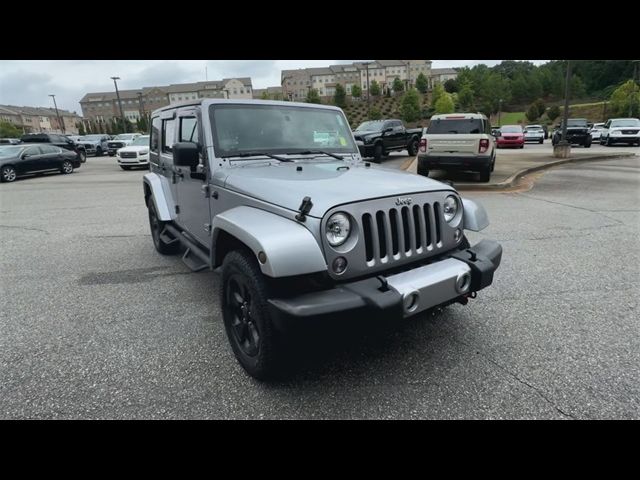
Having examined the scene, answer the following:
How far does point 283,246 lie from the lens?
2.23 meters

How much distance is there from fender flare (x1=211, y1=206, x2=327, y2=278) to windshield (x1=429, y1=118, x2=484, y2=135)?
1000 cm

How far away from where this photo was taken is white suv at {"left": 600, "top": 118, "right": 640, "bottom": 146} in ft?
78.2

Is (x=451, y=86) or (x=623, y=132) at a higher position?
(x=451, y=86)

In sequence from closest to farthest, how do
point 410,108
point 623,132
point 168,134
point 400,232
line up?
point 400,232 → point 168,134 → point 623,132 → point 410,108

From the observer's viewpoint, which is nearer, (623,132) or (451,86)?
(623,132)

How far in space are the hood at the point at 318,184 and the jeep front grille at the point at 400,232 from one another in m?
0.13

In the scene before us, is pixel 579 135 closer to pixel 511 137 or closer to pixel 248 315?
pixel 511 137

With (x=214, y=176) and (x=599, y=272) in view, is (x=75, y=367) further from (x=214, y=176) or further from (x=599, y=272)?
(x=599, y=272)

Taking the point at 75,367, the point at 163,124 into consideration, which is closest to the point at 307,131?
the point at 163,124

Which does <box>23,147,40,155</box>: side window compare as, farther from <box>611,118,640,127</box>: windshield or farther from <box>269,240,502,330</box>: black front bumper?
<box>611,118,640,127</box>: windshield

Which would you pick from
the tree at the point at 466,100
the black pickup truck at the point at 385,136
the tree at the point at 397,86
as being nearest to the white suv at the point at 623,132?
the black pickup truck at the point at 385,136

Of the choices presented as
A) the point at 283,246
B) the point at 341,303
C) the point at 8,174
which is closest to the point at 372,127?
the point at 8,174

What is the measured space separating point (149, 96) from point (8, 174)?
110665mm

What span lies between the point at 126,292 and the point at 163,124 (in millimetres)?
2066
